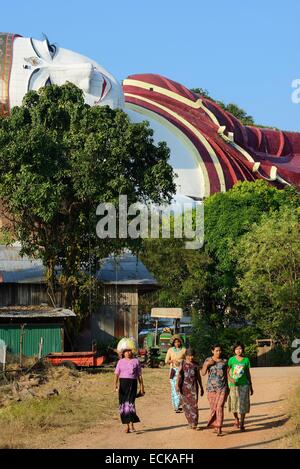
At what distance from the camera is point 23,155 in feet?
81.6

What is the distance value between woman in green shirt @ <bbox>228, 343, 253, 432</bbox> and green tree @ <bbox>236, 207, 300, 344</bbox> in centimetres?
1539

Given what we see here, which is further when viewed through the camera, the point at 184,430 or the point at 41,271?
the point at 41,271

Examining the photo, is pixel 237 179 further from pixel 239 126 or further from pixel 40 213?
pixel 40 213

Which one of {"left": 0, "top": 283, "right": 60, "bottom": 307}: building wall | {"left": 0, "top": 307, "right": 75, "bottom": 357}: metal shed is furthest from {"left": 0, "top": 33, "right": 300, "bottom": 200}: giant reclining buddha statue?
{"left": 0, "top": 307, "right": 75, "bottom": 357}: metal shed

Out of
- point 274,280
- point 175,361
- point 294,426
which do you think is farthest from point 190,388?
point 274,280

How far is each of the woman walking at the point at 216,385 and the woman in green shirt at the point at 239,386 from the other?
377mm

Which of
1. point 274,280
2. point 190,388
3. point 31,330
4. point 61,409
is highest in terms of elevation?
point 274,280

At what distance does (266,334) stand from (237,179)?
64.5 feet

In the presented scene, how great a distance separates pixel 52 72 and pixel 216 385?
2886 centimetres

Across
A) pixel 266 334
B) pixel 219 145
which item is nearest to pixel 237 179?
pixel 219 145

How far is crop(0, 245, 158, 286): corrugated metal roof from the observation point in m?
28.7

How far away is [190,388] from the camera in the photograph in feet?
44.0

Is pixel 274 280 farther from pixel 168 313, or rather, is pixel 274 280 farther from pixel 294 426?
pixel 294 426

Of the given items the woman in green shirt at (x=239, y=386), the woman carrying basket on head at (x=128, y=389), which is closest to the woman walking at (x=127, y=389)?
the woman carrying basket on head at (x=128, y=389)
